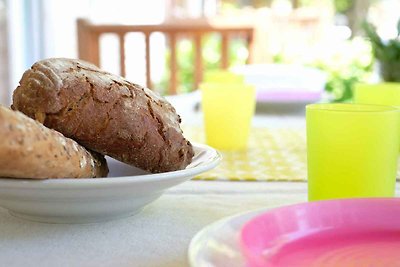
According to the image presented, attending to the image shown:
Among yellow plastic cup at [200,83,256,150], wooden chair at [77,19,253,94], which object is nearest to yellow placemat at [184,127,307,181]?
yellow plastic cup at [200,83,256,150]

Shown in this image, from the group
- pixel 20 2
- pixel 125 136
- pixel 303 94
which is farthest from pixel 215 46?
pixel 125 136

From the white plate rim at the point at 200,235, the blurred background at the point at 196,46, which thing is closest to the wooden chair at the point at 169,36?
the blurred background at the point at 196,46

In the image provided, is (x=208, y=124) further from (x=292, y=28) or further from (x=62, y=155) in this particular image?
(x=292, y=28)

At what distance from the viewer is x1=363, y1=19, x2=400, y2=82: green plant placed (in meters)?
1.79

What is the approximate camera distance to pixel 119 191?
0.64 metres

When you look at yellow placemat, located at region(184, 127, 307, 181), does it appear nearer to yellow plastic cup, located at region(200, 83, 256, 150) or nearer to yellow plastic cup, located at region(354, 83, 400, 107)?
Result: yellow plastic cup, located at region(200, 83, 256, 150)

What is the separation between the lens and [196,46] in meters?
2.71

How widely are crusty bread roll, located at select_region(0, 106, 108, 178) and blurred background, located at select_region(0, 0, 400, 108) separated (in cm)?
121

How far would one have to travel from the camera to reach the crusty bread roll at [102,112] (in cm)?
66

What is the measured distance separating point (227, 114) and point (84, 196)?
71 cm

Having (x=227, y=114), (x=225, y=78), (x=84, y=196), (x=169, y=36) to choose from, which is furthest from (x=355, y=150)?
(x=169, y=36)

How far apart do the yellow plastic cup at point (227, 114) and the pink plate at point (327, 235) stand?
66cm

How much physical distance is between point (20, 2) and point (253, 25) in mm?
1507

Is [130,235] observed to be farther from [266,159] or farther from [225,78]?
[225,78]
